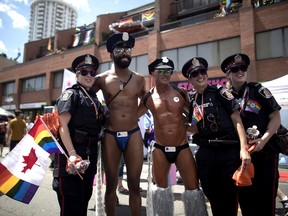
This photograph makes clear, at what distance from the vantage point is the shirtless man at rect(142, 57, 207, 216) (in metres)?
3.18

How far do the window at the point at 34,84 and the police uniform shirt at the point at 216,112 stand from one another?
32.5 meters

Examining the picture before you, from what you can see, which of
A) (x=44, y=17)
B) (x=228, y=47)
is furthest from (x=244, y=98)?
(x=44, y=17)

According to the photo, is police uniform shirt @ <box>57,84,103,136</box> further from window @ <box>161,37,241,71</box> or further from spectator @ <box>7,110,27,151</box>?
window @ <box>161,37,241,71</box>

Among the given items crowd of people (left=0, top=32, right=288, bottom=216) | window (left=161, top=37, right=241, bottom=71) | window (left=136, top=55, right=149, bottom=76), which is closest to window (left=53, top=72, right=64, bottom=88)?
window (left=136, top=55, right=149, bottom=76)

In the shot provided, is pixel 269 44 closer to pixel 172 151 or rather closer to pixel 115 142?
pixel 172 151

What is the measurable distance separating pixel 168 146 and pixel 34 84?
34.1m

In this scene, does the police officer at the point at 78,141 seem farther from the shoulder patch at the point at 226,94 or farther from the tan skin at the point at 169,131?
the shoulder patch at the point at 226,94

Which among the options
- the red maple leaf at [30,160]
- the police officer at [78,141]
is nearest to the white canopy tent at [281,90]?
the police officer at [78,141]

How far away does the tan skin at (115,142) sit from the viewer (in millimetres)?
3383

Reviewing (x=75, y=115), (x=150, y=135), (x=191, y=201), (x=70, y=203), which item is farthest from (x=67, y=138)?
(x=150, y=135)

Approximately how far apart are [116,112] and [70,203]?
1352 millimetres

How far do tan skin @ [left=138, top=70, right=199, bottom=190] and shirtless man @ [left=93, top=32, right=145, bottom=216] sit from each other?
10.7 inches

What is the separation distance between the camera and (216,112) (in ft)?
9.77

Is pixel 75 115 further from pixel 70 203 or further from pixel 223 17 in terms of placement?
pixel 223 17
